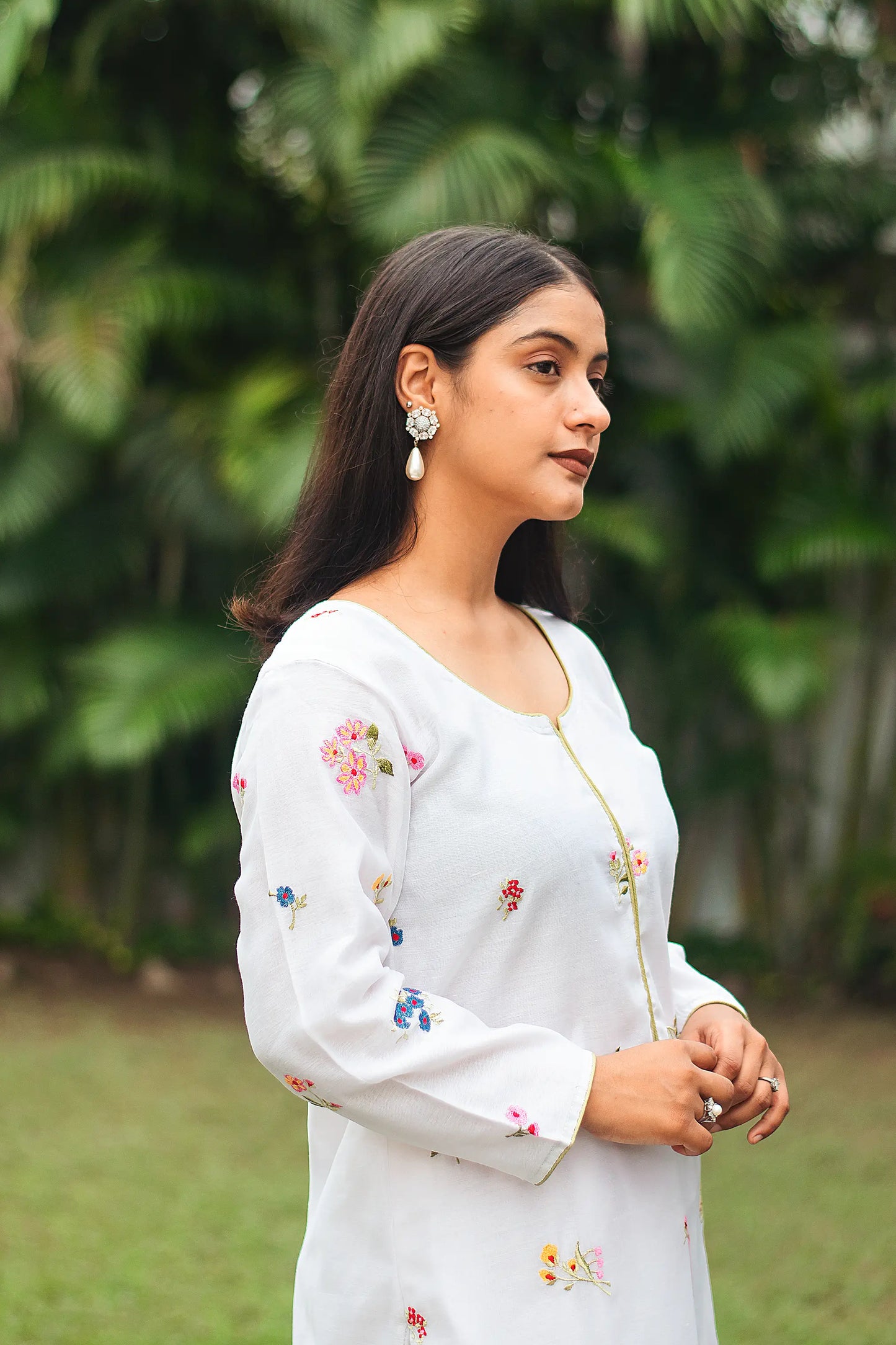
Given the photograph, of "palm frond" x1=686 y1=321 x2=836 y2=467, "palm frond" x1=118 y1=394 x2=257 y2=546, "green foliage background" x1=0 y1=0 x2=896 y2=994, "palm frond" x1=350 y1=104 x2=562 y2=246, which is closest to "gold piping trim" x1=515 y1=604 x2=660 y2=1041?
"green foliage background" x1=0 y1=0 x2=896 y2=994

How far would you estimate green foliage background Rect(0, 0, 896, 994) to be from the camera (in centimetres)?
467

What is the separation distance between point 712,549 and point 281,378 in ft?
5.79

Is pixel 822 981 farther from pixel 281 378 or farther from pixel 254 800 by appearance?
pixel 254 800

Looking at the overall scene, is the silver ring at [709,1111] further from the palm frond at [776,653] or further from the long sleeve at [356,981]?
the palm frond at [776,653]

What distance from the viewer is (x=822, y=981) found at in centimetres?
525

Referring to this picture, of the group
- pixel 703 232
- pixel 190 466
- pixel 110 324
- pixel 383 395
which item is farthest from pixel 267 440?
pixel 383 395

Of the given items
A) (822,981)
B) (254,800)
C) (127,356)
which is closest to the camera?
(254,800)

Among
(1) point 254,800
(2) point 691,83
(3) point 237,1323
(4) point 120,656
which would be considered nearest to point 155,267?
(4) point 120,656

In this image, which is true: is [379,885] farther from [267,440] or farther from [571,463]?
[267,440]

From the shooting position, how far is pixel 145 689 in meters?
4.83

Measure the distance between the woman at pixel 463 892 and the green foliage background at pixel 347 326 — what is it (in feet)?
10.0

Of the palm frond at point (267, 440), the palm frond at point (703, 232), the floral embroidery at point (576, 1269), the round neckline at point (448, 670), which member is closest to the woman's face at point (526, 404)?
the round neckline at point (448, 670)

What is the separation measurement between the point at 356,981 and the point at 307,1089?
0.42 feet

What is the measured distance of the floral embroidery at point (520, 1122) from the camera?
3.87 ft
